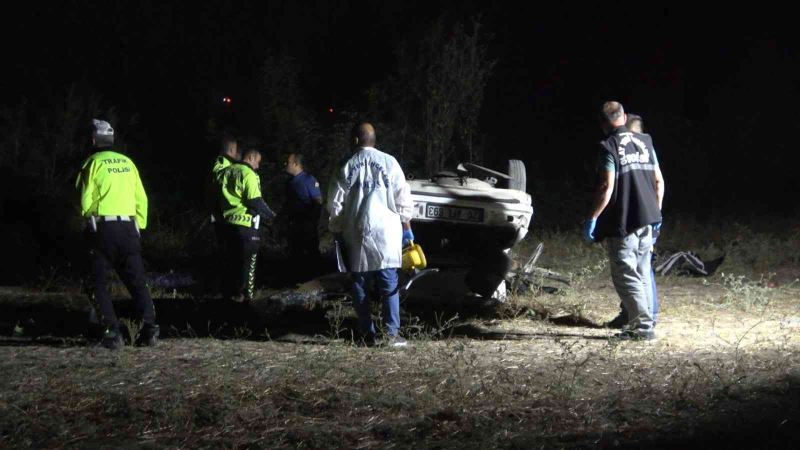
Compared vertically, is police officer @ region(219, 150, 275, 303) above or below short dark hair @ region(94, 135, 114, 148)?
below

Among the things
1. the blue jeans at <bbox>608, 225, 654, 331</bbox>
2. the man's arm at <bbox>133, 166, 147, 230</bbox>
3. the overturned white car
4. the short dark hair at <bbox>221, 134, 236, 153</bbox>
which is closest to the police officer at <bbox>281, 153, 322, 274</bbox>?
the short dark hair at <bbox>221, 134, 236, 153</bbox>

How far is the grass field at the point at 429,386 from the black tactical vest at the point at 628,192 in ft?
2.98

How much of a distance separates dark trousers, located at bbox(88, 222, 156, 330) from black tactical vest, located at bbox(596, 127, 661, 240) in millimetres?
3550

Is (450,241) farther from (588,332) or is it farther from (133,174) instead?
(133,174)

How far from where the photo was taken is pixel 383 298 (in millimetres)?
7477

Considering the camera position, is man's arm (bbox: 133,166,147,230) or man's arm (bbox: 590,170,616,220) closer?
man's arm (bbox: 590,170,616,220)

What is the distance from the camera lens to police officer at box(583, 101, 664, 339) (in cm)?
746

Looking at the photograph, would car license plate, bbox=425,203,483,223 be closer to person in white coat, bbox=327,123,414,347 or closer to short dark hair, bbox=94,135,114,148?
person in white coat, bbox=327,123,414,347

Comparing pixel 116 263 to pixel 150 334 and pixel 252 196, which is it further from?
pixel 252 196

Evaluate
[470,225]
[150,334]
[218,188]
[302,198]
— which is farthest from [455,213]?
[150,334]

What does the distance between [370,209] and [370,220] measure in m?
0.08

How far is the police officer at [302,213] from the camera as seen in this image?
10.7 m

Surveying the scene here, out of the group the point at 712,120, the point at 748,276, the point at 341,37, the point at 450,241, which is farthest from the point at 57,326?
the point at 712,120

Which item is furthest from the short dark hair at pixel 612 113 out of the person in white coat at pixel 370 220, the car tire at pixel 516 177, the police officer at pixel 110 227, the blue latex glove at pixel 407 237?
the police officer at pixel 110 227
